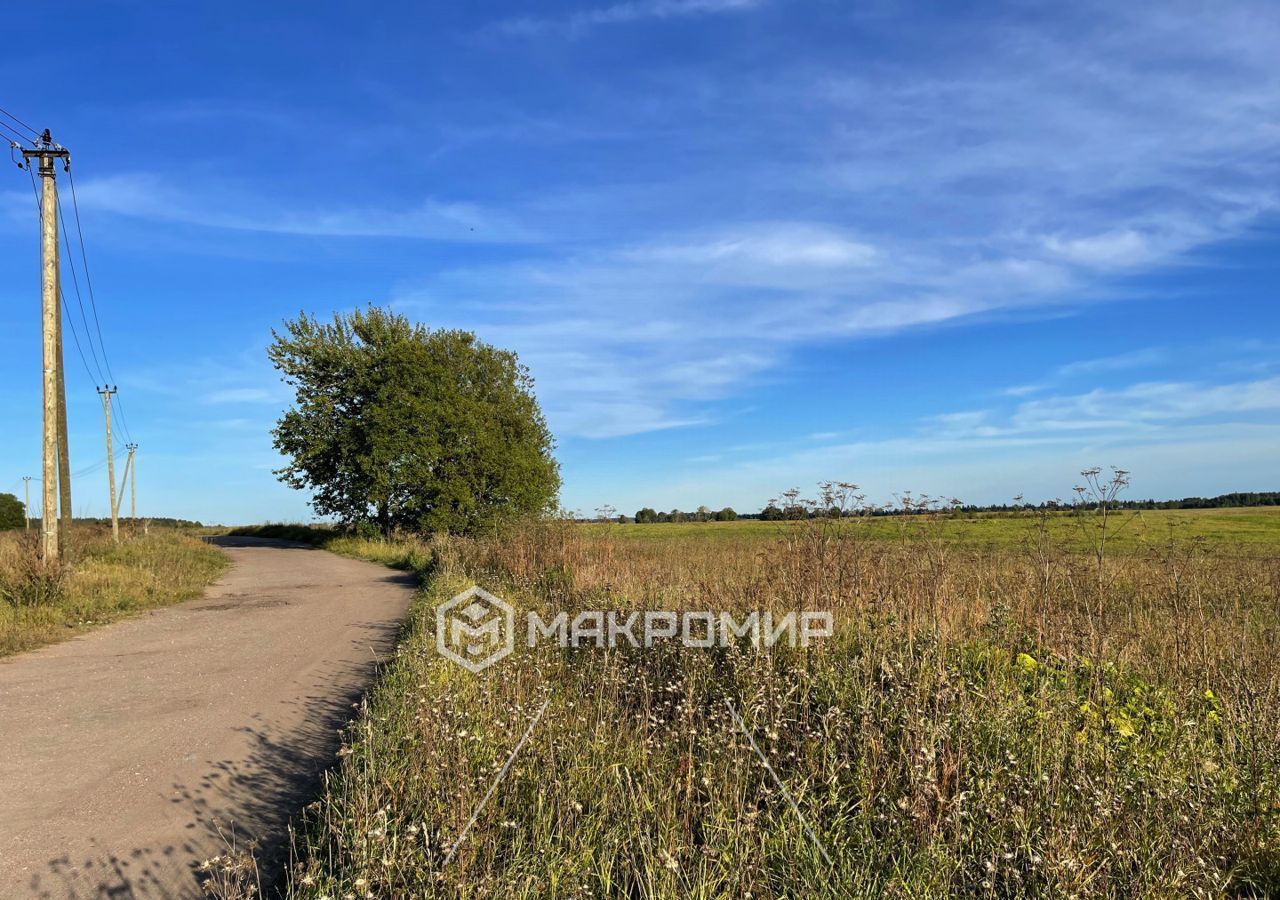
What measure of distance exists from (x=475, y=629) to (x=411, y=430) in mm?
25857

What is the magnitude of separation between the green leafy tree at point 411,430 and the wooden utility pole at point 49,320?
17.2 metres

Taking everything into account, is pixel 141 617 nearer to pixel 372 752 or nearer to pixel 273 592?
pixel 273 592

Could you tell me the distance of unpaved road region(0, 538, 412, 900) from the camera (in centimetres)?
431

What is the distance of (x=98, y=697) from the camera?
7816mm

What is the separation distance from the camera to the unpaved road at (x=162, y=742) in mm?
4305

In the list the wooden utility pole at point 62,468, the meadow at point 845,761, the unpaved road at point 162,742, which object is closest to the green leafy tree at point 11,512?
the wooden utility pole at point 62,468

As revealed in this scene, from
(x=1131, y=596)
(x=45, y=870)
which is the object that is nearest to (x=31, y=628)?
(x=45, y=870)

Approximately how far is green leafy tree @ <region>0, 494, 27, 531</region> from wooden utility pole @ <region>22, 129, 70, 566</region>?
3235 inches

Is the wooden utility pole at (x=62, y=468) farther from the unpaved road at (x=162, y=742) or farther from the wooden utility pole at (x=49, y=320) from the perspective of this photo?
the unpaved road at (x=162, y=742)

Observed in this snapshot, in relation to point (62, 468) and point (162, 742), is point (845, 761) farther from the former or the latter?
point (62, 468)

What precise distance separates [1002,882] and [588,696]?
11.0ft

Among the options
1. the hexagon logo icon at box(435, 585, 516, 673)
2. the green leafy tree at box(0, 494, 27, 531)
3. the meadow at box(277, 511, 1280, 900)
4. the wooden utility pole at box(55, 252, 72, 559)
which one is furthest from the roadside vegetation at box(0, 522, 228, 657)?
the green leafy tree at box(0, 494, 27, 531)

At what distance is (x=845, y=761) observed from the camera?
14.3 ft

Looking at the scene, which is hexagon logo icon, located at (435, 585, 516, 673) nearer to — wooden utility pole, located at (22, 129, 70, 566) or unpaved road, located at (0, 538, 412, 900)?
unpaved road, located at (0, 538, 412, 900)
